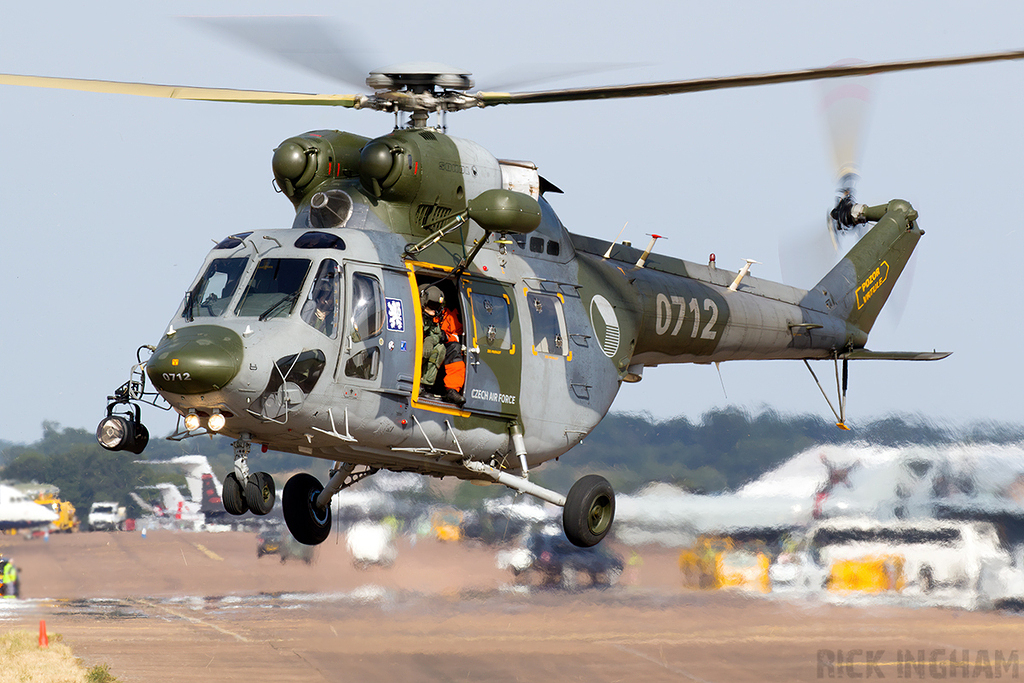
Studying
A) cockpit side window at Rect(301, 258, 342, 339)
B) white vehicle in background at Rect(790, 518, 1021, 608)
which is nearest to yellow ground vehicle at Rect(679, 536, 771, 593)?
white vehicle in background at Rect(790, 518, 1021, 608)

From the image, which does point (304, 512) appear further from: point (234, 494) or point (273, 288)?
point (273, 288)

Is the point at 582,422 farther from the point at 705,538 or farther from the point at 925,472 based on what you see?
the point at 925,472

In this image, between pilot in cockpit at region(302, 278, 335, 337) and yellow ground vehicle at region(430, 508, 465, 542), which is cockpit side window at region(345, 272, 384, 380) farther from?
yellow ground vehicle at region(430, 508, 465, 542)

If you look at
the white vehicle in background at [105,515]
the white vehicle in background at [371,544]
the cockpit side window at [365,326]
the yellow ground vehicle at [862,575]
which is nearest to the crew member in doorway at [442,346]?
the cockpit side window at [365,326]

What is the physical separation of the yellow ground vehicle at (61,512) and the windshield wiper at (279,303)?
659 inches

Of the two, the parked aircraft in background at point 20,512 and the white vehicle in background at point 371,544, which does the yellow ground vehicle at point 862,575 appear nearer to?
the white vehicle in background at point 371,544

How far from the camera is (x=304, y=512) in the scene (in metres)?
12.8

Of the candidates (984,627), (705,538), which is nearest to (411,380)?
(705,538)

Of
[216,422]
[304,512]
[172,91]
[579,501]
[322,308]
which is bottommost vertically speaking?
[304,512]

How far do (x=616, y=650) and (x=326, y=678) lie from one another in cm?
452

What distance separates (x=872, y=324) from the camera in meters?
17.4

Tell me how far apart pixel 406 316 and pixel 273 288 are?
3.81 feet

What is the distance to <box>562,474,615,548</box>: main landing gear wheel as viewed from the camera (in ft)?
37.9

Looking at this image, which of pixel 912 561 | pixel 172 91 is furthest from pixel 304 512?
pixel 912 561
